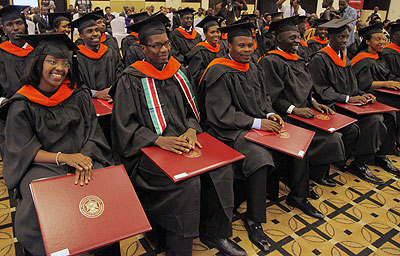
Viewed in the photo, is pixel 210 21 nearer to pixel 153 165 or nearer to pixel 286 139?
pixel 286 139

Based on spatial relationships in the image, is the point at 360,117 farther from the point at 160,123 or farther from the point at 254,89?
the point at 160,123

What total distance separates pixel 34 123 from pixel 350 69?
11.5ft

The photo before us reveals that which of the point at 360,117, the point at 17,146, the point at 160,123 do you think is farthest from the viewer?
the point at 360,117

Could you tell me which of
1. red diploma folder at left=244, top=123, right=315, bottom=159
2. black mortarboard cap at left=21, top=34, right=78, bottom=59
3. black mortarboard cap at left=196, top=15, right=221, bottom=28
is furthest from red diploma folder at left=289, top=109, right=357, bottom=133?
black mortarboard cap at left=196, top=15, right=221, bottom=28

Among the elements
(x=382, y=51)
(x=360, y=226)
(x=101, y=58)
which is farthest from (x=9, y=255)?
(x=382, y=51)

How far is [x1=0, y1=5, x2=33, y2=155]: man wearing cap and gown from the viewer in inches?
120

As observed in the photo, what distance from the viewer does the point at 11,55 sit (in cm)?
311

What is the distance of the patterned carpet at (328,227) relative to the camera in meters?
2.32

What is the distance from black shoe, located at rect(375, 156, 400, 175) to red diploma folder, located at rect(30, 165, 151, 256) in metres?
3.34

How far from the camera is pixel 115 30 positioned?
37.2 ft

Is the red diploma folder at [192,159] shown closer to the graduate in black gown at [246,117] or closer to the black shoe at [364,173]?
the graduate in black gown at [246,117]

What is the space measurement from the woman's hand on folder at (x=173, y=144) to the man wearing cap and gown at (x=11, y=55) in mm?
1881

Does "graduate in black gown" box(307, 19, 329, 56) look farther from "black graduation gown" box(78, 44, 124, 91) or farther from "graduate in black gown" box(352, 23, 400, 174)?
"black graduation gown" box(78, 44, 124, 91)

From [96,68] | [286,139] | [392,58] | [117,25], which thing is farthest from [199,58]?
[117,25]
